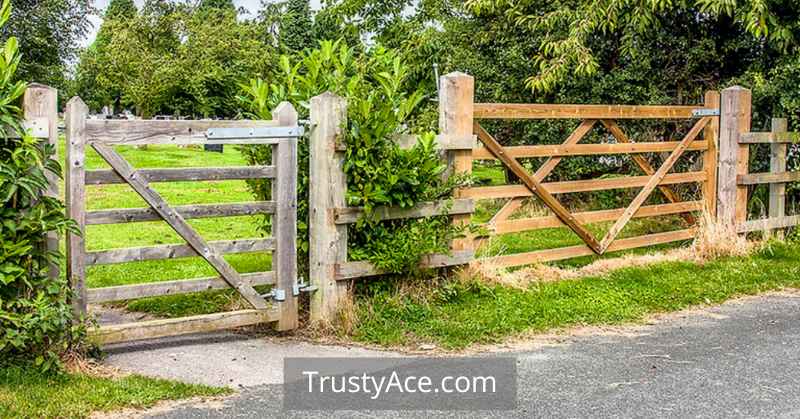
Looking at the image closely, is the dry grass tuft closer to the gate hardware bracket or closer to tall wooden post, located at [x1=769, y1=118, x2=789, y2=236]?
tall wooden post, located at [x1=769, y1=118, x2=789, y2=236]

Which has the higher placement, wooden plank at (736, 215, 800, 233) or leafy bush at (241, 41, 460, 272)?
leafy bush at (241, 41, 460, 272)

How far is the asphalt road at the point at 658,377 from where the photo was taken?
4395mm

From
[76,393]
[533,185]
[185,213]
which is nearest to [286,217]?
[185,213]

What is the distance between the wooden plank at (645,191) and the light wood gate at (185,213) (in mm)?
3813

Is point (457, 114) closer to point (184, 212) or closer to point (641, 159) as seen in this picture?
point (184, 212)

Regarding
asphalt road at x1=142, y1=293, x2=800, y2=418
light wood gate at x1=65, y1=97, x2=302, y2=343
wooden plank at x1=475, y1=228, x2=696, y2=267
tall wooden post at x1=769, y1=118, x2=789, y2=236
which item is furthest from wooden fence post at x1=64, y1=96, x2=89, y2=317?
tall wooden post at x1=769, y1=118, x2=789, y2=236

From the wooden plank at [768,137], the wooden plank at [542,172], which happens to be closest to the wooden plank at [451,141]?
the wooden plank at [542,172]

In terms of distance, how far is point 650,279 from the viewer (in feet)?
25.4

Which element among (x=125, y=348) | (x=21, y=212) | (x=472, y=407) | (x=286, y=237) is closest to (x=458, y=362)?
(x=472, y=407)

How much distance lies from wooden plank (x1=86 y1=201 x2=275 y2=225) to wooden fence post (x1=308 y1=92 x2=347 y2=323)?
15.2 inches

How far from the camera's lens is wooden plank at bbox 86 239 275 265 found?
17.0 feet

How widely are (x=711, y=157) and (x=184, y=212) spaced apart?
20.4 feet

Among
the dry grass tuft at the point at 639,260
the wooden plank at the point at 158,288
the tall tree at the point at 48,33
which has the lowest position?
the dry grass tuft at the point at 639,260

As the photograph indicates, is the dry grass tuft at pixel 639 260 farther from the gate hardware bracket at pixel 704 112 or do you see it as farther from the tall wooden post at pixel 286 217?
the tall wooden post at pixel 286 217
